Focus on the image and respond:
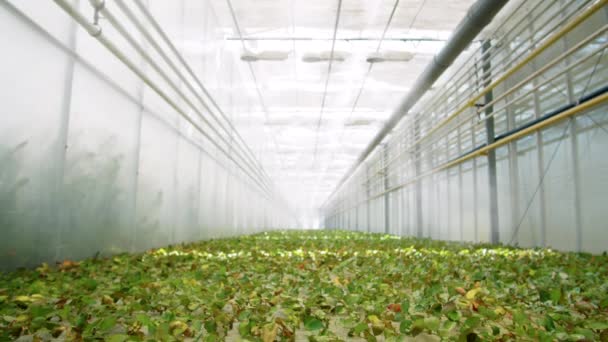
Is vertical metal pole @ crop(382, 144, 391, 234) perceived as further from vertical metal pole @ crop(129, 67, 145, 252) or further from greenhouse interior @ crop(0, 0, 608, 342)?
vertical metal pole @ crop(129, 67, 145, 252)

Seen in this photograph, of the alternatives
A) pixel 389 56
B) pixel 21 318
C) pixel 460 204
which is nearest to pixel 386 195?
pixel 460 204

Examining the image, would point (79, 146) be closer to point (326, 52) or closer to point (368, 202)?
point (326, 52)

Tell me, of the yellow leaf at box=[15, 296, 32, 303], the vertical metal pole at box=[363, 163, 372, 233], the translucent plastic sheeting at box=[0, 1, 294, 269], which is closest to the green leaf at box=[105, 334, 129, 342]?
the yellow leaf at box=[15, 296, 32, 303]

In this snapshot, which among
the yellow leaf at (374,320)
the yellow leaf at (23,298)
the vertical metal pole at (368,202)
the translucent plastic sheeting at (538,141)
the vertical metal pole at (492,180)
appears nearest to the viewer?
the yellow leaf at (374,320)

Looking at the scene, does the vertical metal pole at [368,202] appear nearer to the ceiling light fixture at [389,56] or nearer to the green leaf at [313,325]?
the ceiling light fixture at [389,56]

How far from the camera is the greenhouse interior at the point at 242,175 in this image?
1467mm

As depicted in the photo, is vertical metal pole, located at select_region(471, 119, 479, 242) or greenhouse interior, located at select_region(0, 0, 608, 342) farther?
vertical metal pole, located at select_region(471, 119, 479, 242)

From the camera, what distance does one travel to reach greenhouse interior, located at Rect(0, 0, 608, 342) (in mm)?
1467

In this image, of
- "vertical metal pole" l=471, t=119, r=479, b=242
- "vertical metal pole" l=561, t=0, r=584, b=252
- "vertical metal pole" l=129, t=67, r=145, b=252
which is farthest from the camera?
"vertical metal pole" l=471, t=119, r=479, b=242

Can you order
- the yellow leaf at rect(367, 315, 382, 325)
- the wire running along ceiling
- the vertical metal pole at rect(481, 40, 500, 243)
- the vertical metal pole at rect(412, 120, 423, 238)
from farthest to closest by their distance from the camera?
the vertical metal pole at rect(412, 120, 423, 238)
the wire running along ceiling
the vertical metal pole at rect(481, 40, 500, 243)
the yellow leaf at rect(367, 315, 382, 325)

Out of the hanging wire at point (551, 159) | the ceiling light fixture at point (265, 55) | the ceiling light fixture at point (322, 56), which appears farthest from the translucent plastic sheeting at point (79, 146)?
the hanging wire at point (551, 159)

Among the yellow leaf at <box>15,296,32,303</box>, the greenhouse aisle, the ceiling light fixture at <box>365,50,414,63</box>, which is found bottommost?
the greenhouse aisle

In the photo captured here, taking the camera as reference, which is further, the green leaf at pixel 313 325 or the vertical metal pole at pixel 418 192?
the vertical metal pole at pixel 418 192

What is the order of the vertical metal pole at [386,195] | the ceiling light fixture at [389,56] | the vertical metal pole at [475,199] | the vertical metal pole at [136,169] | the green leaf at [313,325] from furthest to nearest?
1. the vertical metal pole at [386,195]
2. the ceiling light fixture at [389,56]
3. the vertical metal pole at [475,199]
4. the vertical metal pole at [136,169]
5. the green leaf at [313,325]
